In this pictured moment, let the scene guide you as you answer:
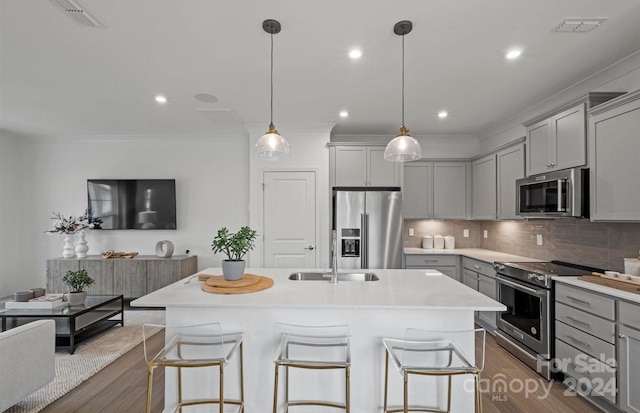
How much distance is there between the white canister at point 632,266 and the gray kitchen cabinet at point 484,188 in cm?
175

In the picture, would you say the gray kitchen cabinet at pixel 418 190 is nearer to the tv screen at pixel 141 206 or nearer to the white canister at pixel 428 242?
the white canister at pixel 428 242

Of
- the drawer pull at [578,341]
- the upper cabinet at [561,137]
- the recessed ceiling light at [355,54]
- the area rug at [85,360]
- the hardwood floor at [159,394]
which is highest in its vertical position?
the recessed ceiling light at [355,54]

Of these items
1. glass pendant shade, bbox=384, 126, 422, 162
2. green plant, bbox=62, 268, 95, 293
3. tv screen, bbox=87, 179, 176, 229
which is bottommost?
green plant, bbox=62, 268, 95, 293

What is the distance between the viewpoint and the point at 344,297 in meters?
2.03

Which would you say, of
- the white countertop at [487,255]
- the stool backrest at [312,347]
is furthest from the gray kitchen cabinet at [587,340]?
the stool backrest at [312,347]

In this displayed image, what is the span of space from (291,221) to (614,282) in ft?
11.3

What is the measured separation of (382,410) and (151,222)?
4614mm

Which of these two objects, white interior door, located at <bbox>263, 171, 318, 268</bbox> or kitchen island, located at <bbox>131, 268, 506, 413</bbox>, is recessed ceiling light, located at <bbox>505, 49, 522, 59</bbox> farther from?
white interior door, located at <bbox>263, 171, 318, 268</bbox>

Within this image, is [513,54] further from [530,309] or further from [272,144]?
[530,309]

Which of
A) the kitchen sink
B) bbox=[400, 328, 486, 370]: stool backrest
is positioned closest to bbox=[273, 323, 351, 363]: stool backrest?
bbox=[400, 328, 486, 370]: stool backrest

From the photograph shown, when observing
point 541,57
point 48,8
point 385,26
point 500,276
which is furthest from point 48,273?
point 541,57

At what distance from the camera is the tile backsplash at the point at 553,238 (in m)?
2.78

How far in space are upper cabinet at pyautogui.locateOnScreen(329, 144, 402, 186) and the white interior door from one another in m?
0.39

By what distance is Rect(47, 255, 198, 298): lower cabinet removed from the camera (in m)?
4.82
